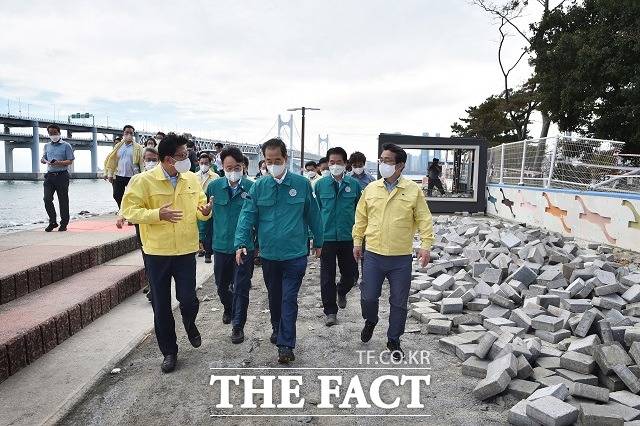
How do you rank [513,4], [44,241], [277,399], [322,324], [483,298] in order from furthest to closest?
[513,4] < [44,241] < [483,298] < [322,324] < [277,399]

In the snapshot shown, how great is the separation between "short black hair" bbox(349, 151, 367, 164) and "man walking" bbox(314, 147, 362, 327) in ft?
3.02

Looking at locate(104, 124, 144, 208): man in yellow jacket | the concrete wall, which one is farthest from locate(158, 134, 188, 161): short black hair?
the concrete wall

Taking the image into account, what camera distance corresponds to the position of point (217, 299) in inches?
209

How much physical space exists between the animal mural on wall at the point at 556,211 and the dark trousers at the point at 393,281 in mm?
→ 6383

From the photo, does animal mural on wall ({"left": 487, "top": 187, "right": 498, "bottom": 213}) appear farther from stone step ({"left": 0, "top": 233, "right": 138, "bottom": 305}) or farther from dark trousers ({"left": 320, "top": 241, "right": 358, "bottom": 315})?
stone step ({"left": 0, "top": 233, "right": 138, "bottom": 305})

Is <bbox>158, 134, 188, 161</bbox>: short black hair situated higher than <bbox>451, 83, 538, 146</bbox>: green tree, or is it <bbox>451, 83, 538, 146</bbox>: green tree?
<bbox>451, 83, 538, 146</bbox>: green tree

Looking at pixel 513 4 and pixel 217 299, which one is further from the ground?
pixel 513 4

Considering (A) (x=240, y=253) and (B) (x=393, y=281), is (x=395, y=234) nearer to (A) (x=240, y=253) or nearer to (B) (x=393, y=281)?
(B) (x=393, y=281)

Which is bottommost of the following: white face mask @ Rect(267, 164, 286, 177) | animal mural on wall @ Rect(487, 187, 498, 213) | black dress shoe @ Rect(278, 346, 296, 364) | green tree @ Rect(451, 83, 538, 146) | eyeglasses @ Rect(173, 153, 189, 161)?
black dress shoe @ Rect(278, 346, 296, 364)

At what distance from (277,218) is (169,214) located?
2.78 feet

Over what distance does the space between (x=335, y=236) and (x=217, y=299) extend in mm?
1731

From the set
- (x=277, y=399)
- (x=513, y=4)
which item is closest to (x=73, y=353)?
(x=277, y=399)

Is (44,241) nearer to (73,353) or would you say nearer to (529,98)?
(73,353)

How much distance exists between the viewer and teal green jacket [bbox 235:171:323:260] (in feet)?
11.4
